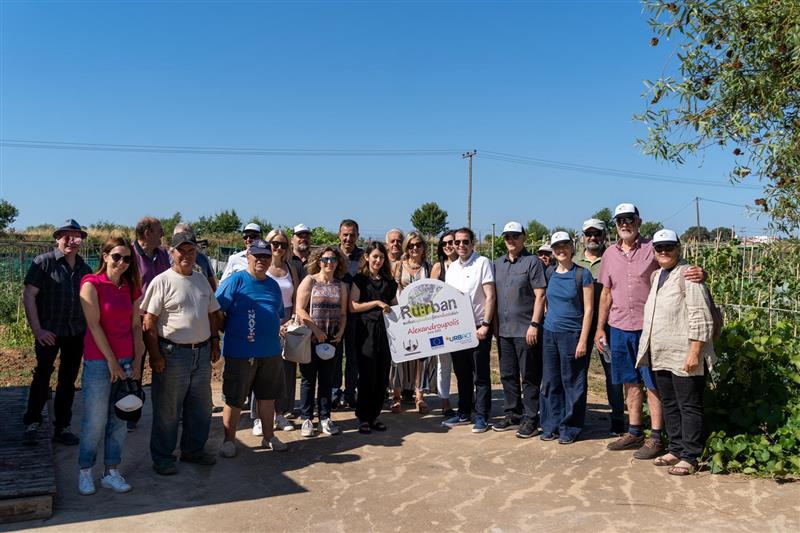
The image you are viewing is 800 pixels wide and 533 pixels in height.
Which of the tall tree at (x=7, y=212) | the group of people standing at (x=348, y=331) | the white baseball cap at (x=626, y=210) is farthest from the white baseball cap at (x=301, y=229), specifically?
the tall tree at (x=7, y=212)

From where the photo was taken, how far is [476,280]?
6535 mm

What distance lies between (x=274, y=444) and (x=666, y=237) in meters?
3.91

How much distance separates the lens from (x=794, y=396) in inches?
206

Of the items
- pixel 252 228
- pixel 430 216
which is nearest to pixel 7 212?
pixel 430 216

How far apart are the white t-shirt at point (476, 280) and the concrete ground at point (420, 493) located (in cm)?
136

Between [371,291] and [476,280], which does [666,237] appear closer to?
[476,280]

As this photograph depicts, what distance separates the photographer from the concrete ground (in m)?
4.29

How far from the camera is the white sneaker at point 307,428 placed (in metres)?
6.27

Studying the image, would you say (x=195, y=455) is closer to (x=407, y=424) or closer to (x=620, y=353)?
(x=407, y=424)

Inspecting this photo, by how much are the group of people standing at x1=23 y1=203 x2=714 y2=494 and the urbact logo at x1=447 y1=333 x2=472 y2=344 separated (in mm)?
164

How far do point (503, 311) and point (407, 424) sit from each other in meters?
1.63

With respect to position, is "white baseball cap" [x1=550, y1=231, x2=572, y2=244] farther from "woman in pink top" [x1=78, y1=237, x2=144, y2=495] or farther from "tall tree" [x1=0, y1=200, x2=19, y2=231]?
"tall tree" [x1=0, y1=200, x2=19, y2=231]

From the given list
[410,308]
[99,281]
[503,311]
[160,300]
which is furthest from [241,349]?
[503,311]

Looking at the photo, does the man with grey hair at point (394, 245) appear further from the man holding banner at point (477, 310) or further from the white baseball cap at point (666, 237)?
the white baseball cap at point (666, 237)
